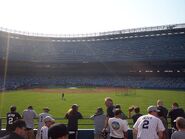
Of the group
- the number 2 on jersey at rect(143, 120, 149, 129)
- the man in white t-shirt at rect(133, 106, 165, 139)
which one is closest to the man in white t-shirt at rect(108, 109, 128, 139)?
the man in white t-shirt at rect(133, 106, 165, 139)

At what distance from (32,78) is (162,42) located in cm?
3898

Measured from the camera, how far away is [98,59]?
9238 cm

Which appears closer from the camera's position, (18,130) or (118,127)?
(18,130)

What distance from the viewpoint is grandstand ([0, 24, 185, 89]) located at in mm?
84562

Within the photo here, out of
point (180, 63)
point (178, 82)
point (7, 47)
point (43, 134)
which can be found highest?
point (7, 47)

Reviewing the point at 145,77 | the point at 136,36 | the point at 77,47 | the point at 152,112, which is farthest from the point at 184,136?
the point at 77,47

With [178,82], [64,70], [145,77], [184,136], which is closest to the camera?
[184,136]

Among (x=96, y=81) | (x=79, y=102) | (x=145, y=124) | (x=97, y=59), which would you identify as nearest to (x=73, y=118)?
(x=145, y=124)

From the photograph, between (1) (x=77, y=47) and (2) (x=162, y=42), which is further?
(1) (x=77, y=47)

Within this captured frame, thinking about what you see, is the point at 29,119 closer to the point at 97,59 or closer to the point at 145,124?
the point at 145,124

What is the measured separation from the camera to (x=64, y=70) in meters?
99.2

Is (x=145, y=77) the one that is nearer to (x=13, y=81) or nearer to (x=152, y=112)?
(x=13, y=81)

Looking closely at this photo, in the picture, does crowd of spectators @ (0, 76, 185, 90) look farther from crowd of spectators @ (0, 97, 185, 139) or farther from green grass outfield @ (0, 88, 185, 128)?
crowd of spectators @ (0, 97, 185, 139)

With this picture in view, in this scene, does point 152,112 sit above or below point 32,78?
below
